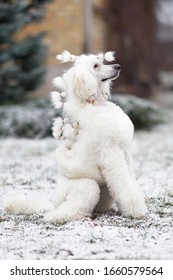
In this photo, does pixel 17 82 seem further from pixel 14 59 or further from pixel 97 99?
pixel 97 99

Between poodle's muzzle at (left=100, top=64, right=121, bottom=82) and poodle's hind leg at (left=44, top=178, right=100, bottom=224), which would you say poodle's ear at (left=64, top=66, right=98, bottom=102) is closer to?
poodle's muzzle at (left=100, top=64, right=121, bottom=82)

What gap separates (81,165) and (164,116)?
8323 millimetres

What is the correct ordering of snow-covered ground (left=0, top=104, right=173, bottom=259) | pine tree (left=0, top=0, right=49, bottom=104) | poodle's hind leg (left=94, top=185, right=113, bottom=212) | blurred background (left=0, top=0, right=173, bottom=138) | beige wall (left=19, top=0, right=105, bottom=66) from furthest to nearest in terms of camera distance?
beige wall (left=19, top=0, right=105, bottom=66)
pine tree (left=0, top=0, right=49, bottom=104)
blurred background (left=0, top=0, right=173, bottom=138)
poodle's hind leg (left=94, top=185, right=113, bottom=212)
snow-covered ground (left=0, top=104, right=173, bottom=259)

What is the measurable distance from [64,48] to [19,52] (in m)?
2.15

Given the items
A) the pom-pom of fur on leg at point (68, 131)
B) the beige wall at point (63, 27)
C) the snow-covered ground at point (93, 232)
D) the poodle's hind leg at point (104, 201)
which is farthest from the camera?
the beige wall at point (63, 27)

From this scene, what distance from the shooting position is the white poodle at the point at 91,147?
A: 17.4ft

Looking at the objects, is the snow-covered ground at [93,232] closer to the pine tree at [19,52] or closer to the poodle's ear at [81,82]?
the poodle's ear at [81,82]

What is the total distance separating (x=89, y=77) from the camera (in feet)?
17.5

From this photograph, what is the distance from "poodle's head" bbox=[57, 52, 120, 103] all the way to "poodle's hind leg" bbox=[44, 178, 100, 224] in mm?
689

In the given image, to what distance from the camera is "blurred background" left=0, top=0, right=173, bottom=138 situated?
39.2 ft

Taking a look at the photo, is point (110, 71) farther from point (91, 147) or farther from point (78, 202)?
point (78, 202)

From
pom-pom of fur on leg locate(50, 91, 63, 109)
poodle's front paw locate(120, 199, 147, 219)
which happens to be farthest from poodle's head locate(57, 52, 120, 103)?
poodle's front paw locate(120, 199, 147, 219)

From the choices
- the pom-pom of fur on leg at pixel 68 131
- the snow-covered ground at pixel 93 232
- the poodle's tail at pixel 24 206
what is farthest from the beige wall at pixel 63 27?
the pom-pom of fur on leg at pixel 68 131

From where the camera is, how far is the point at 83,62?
214 inches
